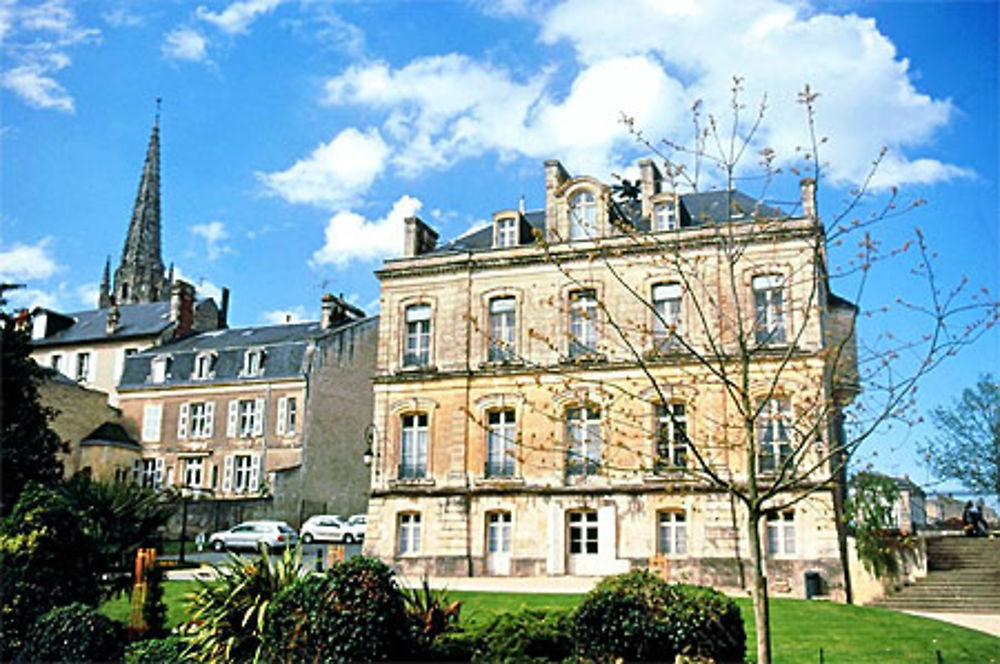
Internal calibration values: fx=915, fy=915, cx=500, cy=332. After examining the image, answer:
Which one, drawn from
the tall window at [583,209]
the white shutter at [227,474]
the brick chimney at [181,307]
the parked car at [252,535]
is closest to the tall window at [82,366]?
the brick chimney at [181,307]

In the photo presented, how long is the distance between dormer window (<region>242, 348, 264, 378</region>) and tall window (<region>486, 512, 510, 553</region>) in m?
17.1

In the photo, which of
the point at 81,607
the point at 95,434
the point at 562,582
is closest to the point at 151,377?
the point at 95,434

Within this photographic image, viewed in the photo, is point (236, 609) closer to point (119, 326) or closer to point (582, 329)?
point (582, 329)

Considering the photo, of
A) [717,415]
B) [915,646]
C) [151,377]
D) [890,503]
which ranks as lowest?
[915,646]

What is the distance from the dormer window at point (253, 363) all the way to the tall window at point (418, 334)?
44.0 feet

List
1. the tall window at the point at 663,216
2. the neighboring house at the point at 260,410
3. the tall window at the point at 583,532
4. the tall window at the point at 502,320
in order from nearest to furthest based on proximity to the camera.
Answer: the tall window at the point at 583,532
the tall window at the point at 663,216
the tall window at the point at 502,320
the neighboring house at the point at 260,410

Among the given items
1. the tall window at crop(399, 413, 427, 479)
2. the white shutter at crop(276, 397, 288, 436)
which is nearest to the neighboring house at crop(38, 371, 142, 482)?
the white shutter at crop(276, 397, 288, 436)

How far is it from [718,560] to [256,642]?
602 inches

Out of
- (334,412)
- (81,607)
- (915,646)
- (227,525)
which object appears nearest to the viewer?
(81,607)

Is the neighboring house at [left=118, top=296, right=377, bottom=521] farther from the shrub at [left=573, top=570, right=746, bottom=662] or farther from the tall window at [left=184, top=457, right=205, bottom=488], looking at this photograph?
the shrub at [left=573, top=570, right=746, bottom=662]

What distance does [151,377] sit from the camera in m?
42.3

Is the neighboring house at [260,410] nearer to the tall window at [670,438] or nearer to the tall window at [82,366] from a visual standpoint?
the tall window at [82,366]

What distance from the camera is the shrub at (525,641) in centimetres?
966

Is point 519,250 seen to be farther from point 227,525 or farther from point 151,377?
point 151,377
